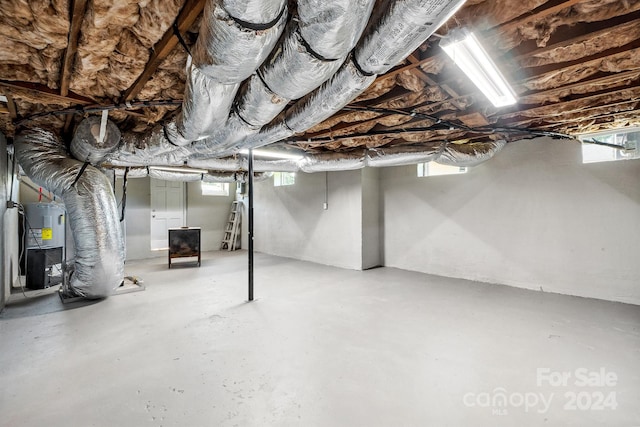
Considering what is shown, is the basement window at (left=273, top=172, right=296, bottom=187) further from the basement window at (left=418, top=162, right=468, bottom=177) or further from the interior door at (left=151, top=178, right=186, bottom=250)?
the basement window at (left=418, top=162, right=468, bottom=177)

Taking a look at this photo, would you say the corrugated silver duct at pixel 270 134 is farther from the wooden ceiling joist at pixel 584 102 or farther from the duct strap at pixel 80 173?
the wooden ceiling joist at pixel 584 102

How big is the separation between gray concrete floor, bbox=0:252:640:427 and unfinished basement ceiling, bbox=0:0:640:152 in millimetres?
1985

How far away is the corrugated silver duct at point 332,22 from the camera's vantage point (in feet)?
3.23

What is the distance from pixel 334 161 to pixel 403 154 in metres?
0.99

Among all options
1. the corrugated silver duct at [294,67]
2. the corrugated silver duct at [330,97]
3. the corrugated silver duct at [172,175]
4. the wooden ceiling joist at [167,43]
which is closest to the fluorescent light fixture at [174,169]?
the corrugated silver duct at [172,175]

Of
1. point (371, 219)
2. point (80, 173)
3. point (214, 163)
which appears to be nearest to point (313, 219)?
point (371, 219)

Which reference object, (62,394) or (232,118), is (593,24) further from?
(62,394)

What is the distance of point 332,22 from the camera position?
1.04 meters

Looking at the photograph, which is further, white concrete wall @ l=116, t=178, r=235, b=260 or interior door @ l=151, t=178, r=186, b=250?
interior door @ l=151, t=178, r=186, b=250

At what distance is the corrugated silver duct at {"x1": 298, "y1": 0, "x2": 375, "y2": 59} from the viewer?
99cm

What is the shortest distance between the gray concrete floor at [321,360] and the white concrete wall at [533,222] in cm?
39

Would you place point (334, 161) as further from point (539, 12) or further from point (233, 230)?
point (233, 230)

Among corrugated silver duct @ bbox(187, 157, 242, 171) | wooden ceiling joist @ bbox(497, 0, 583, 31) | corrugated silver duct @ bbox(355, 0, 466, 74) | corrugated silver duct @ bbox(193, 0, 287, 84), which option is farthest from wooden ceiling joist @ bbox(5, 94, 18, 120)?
wooden ceiling joist @ bbox(497, 0, 583, 31)

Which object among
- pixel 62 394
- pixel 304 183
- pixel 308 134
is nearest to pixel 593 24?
pixel 308 134
